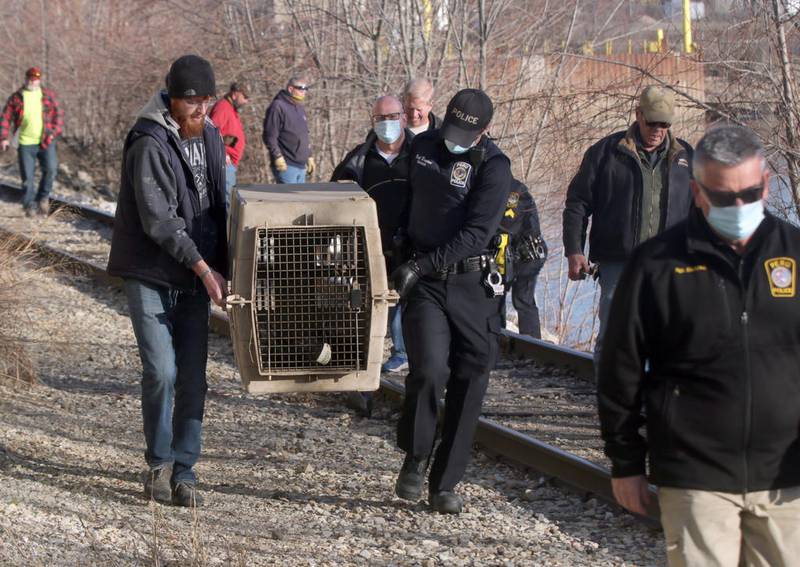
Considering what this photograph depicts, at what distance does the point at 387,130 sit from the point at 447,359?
2.22 meters

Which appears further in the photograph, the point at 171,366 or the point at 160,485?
the point at 160,485

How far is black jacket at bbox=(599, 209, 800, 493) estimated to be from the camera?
12.2 feet

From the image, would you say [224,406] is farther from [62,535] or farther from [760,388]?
[760,388]

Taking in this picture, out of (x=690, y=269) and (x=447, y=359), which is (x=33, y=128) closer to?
(x=447, y=359)

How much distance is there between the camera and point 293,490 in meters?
7.08

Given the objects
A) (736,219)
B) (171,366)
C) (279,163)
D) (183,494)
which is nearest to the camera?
(736,219)

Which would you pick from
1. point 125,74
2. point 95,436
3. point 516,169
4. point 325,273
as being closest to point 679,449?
point 325,273

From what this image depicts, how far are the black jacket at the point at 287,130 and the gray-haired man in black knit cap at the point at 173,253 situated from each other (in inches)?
340

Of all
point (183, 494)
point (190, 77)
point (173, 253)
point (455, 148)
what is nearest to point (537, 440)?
point (455, 148)

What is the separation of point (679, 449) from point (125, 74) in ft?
79.8

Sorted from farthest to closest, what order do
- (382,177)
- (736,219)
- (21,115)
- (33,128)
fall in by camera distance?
(33,128)
(21,115)
(382,177)
(736,219)

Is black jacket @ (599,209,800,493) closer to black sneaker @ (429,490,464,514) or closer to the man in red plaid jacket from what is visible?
black sneaker @ (429,490,464,514)

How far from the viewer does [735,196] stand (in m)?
3.69

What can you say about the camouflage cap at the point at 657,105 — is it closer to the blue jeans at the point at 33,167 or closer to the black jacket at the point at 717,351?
the black jacket at the point at 717,351
